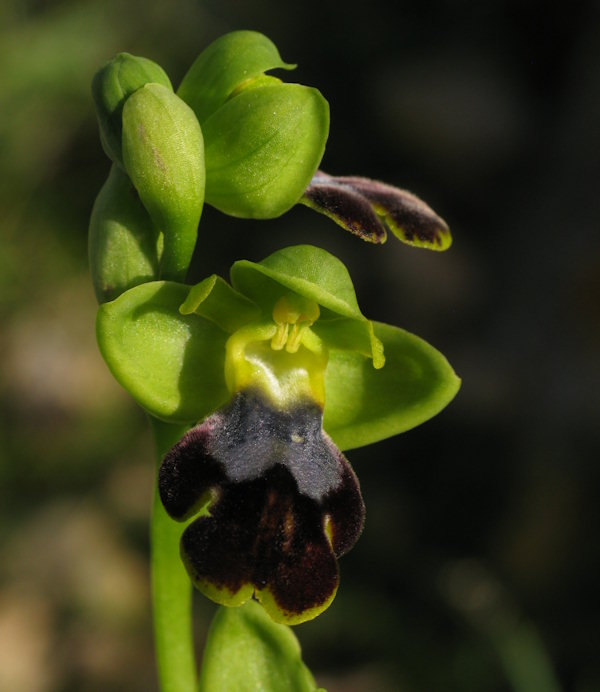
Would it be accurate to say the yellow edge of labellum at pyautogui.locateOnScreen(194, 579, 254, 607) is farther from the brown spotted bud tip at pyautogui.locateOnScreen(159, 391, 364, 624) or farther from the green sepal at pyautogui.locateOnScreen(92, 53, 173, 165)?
the green sepal at pyautogui.locateOnScreen(92, 53, 173, 165)

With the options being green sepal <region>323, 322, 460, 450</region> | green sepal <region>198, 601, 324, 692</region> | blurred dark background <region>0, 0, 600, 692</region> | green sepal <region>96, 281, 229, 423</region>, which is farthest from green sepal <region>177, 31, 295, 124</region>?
blurred dark background <region>0, 0, 600, 692</region>

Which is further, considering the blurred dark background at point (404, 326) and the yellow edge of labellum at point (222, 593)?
the blurred dark background at point (404, 326)

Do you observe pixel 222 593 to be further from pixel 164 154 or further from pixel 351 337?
pixel 164 154

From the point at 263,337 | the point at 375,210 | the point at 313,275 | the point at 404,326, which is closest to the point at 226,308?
the point at 263,337

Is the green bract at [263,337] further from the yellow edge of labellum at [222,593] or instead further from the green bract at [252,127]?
the yellow edge of labellum at [222,593]

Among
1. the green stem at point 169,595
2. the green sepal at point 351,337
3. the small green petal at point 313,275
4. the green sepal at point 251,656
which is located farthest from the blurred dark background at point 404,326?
the small green petal at point 313,275

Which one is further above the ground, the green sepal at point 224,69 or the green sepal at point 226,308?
the green sepal at point 224,69
